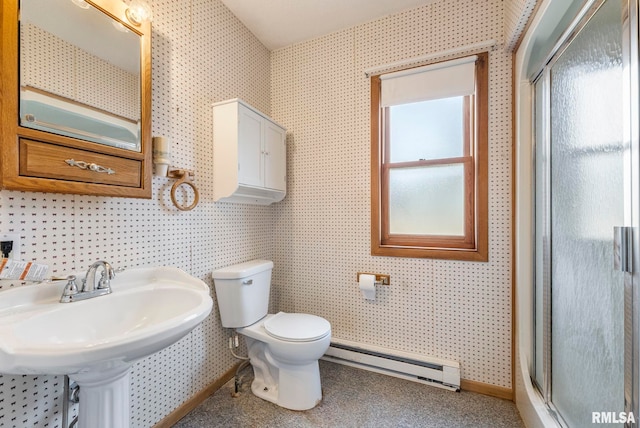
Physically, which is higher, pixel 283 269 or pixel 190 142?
pixel 190 142

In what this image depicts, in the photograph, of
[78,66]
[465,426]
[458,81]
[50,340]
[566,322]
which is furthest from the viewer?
[458,81]

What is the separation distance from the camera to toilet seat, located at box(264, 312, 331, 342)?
61.6 inches

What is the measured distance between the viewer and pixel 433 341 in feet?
6.17

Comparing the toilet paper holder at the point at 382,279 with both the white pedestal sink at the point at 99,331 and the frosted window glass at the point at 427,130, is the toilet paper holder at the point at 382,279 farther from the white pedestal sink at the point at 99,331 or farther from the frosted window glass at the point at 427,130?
the white pedestal sink at the point at 99,331

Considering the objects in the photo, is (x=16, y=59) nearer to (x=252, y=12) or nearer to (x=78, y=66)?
(x=78, y=66)

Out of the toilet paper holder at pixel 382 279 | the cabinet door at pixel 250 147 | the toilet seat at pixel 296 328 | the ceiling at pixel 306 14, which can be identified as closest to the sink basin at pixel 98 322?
the toilet seat at pixel 296 328

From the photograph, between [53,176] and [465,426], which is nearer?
[53,176]

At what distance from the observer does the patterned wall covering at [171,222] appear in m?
1.02

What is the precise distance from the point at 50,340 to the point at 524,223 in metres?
2.20

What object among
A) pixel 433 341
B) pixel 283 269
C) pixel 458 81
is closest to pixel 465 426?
pixel 433 341

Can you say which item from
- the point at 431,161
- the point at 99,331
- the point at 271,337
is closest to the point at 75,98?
the point at 99,331

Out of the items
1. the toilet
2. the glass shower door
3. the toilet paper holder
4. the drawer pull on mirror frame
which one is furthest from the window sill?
the drawer pull on mirror frame

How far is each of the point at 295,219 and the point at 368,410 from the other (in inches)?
55.5

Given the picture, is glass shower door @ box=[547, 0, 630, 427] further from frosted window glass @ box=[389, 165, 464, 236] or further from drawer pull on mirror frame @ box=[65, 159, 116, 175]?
drawer pull on mirror frame @ box=[65, 159, 116, 175]
